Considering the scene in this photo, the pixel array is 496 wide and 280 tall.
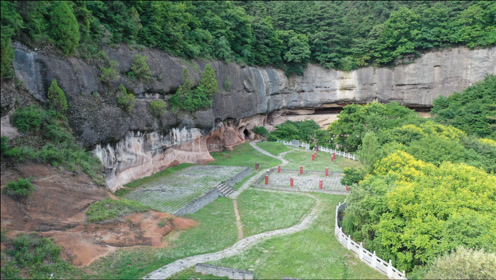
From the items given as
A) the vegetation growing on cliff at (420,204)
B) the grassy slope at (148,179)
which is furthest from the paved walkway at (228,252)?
the grassy slope at (148,179)

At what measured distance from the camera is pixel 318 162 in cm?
3094

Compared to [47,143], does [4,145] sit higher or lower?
higher

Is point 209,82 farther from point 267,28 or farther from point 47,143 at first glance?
point 267,28

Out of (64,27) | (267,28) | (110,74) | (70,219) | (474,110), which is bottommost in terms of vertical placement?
(70,219)

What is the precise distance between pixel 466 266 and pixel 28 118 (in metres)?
16.0

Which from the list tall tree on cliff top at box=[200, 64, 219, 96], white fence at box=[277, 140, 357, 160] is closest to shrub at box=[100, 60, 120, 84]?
tall tree on cliff top at box=[200, 64, 219, 96]

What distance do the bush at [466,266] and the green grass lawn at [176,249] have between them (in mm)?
7732

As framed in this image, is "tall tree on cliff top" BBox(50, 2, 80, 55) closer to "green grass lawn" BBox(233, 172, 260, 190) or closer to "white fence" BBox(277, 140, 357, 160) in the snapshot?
"green grass lawn" BBox(233, 172, 260, 190)

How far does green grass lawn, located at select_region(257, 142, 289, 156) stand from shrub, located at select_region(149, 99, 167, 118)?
50.9 ft

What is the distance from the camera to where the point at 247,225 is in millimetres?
15938

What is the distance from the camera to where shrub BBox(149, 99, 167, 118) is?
874 inches

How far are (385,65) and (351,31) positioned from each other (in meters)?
7.40

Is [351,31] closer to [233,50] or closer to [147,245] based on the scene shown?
[233,50]

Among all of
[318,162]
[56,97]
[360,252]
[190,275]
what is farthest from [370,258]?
[318,162]
